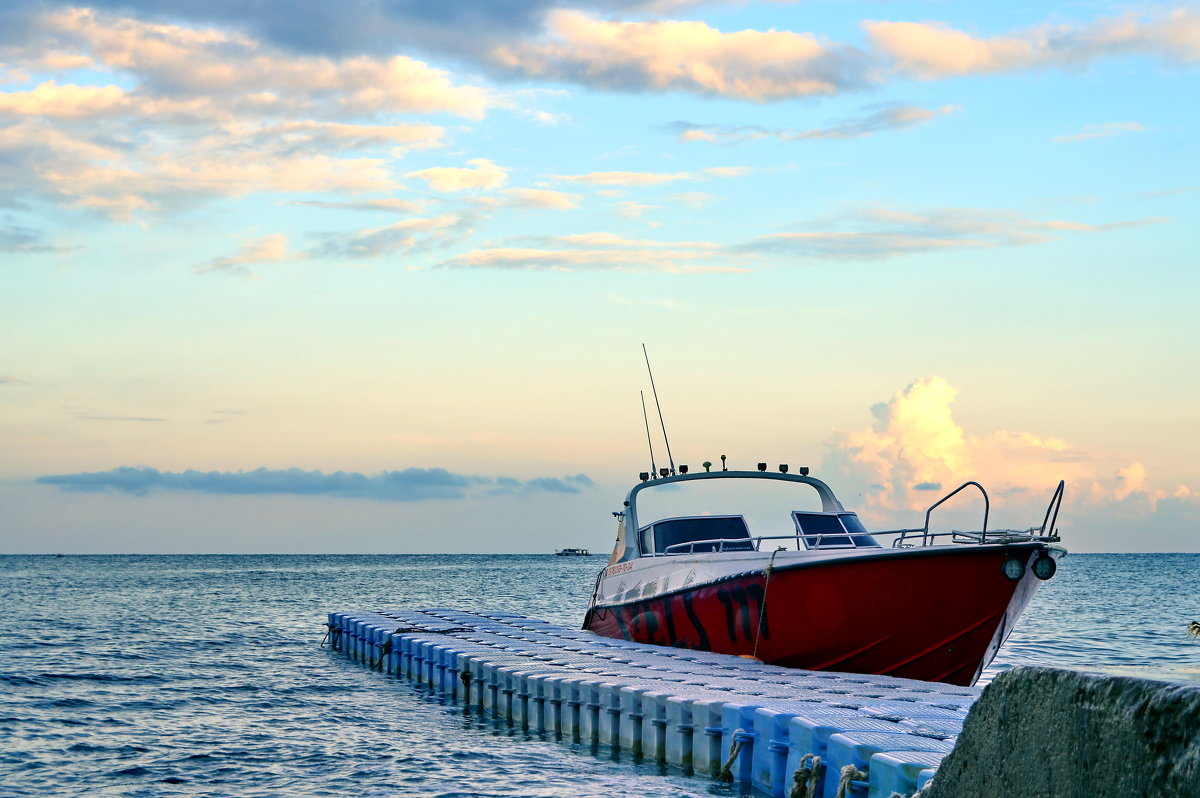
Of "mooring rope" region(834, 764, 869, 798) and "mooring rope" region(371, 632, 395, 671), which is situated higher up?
"mooring rope" region(834, 764, 869, 798)

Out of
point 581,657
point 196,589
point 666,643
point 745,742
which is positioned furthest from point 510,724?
point 196,589

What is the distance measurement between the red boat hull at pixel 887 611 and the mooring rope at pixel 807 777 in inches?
212

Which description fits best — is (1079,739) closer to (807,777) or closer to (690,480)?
(807,777)

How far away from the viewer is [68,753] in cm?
1588

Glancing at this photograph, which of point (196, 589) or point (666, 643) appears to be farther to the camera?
point (196, 589)

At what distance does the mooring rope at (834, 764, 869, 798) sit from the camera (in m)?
8.77

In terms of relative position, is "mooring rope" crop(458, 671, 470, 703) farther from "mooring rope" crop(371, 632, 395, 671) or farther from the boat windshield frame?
"mooring rope" crop(371, 632, 395, 671)

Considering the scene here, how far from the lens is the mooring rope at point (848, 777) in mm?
8773

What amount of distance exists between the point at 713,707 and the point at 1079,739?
27.6 ft

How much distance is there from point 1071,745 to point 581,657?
1456 centimetres

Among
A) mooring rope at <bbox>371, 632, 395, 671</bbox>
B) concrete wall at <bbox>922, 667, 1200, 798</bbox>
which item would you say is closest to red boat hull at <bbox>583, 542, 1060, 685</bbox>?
mooring rope at <bbox>371, 632, 395, 671</bbox>

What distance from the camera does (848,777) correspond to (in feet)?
29.0

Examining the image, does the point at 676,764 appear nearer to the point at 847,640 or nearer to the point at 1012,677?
the point at 847,640

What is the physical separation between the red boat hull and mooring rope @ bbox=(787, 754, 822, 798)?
5385 mm
